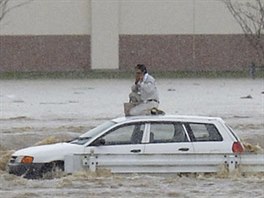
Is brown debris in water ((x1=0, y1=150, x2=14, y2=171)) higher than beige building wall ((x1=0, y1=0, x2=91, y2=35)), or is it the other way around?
beige building wall ((x1=0, y1=0, x2=91, y2=35))

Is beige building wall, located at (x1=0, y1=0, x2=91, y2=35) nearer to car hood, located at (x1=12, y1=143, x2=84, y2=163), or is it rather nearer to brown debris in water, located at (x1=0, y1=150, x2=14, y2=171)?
brown debris in water, located at (x1=0, y1=150, x2=14, y2=171)

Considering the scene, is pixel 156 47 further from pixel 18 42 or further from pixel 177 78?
pixel 18 42

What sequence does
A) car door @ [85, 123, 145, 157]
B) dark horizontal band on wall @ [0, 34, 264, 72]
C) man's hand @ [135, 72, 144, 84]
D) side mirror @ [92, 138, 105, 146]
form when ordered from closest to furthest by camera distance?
1. car door @ [85, 123, 145, 157]
2. side mirror @ [92, 138, 105, 146]
3. man's hand @ [135, 72, 144, 84]
4. dark horizontal band on wall @ [0, 34, 264, 72]

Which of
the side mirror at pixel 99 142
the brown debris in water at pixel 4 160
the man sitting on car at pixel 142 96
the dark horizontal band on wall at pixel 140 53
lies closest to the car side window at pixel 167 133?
the side mirror at pixel 99 142

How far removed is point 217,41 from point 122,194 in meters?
42.4

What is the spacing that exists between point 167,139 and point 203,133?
68 cm

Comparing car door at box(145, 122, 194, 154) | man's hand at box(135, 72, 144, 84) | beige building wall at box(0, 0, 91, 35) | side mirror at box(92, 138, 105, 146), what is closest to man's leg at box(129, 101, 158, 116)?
man's hand at box(135, 72, 144, 84)

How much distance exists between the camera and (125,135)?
658 inches

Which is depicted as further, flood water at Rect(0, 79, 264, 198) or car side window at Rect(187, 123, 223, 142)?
car side window at Rect(187, 123, 223, 142)

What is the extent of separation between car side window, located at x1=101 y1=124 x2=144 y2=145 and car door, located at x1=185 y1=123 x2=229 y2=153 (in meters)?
0.88

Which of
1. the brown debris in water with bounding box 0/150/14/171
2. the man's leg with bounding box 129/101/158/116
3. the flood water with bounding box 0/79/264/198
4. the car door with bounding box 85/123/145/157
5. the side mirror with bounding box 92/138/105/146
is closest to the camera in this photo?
the flood water with bounding box 0/79/264/198

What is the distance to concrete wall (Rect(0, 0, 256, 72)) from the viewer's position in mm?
54625

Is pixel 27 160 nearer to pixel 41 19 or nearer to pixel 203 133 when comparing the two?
pixel 203 133

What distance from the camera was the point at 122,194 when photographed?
1376 centimetres
